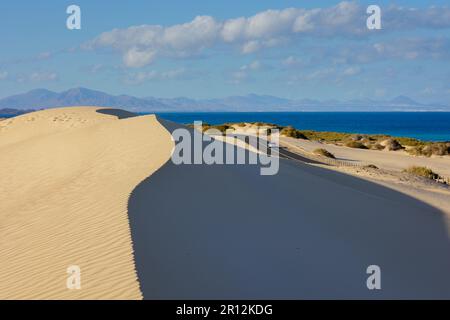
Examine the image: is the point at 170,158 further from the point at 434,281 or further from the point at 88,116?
the point at 88,116

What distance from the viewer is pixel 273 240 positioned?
32.3ft

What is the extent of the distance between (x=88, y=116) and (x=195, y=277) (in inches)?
1382

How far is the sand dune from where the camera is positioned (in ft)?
24.7

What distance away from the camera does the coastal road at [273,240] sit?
767 cm

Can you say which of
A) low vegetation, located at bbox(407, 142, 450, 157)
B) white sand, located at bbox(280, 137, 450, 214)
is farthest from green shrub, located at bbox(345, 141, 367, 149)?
low vegetation, located at bbox(407, 142, 450, 157)

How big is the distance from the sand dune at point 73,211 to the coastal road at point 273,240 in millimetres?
376

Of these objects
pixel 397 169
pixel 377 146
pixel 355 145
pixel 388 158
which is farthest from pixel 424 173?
pixel 355 145

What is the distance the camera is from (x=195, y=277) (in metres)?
7.50

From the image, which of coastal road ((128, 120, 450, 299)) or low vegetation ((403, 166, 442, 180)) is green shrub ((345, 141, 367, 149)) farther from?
coastal road ((128, 120, 450, 299))

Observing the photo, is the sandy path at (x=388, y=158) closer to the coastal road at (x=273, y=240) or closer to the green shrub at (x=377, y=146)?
the green shrub at (x=377, y=146)

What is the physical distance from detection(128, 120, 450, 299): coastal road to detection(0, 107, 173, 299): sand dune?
0.38 metres

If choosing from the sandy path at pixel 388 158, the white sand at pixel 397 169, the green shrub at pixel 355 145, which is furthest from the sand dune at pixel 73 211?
the green shrub at pixel 355 145

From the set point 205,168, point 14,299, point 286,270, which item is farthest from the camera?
point 205,168

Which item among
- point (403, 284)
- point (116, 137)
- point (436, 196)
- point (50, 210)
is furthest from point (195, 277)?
point (116, 137)
